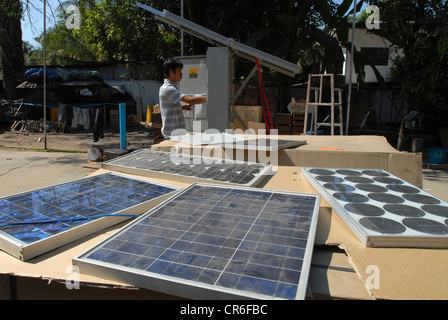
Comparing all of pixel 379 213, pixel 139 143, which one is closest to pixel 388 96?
pixel 139 143

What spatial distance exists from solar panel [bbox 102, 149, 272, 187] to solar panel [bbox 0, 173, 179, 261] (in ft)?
0.57

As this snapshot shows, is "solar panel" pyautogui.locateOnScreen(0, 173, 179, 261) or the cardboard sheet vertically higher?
the cardboard sheet

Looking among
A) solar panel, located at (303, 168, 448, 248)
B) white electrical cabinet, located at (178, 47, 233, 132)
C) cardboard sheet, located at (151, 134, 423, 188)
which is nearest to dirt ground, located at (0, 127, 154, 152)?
white electrical cabinet, located at (178, 47, 233, 132)

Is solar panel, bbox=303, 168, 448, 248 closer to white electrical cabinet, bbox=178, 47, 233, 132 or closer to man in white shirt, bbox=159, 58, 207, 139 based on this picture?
man in white shirt, bbox=159, 58, 207, 139

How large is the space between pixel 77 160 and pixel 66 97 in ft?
28.6

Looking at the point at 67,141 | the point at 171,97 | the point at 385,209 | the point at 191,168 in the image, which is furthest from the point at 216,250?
the point at 67,141

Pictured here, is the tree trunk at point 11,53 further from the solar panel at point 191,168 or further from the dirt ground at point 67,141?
the solar panel at point 191,168

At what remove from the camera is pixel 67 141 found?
10.9 m

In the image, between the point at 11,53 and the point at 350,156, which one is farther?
the point at 11,53

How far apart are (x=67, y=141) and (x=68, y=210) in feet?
34.3

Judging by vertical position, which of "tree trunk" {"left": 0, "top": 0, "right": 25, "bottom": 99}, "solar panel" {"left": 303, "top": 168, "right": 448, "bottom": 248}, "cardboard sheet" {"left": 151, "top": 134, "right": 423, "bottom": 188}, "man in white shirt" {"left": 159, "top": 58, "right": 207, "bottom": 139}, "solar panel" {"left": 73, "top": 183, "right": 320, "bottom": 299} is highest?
"tree trunk" {"left": 0, "top": 0, "right": 25, "bottom": 99}

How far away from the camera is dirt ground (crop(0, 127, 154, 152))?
9422mm

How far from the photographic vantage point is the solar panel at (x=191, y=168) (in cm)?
185

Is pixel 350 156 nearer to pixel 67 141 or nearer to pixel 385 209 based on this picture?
pixel 385 209
